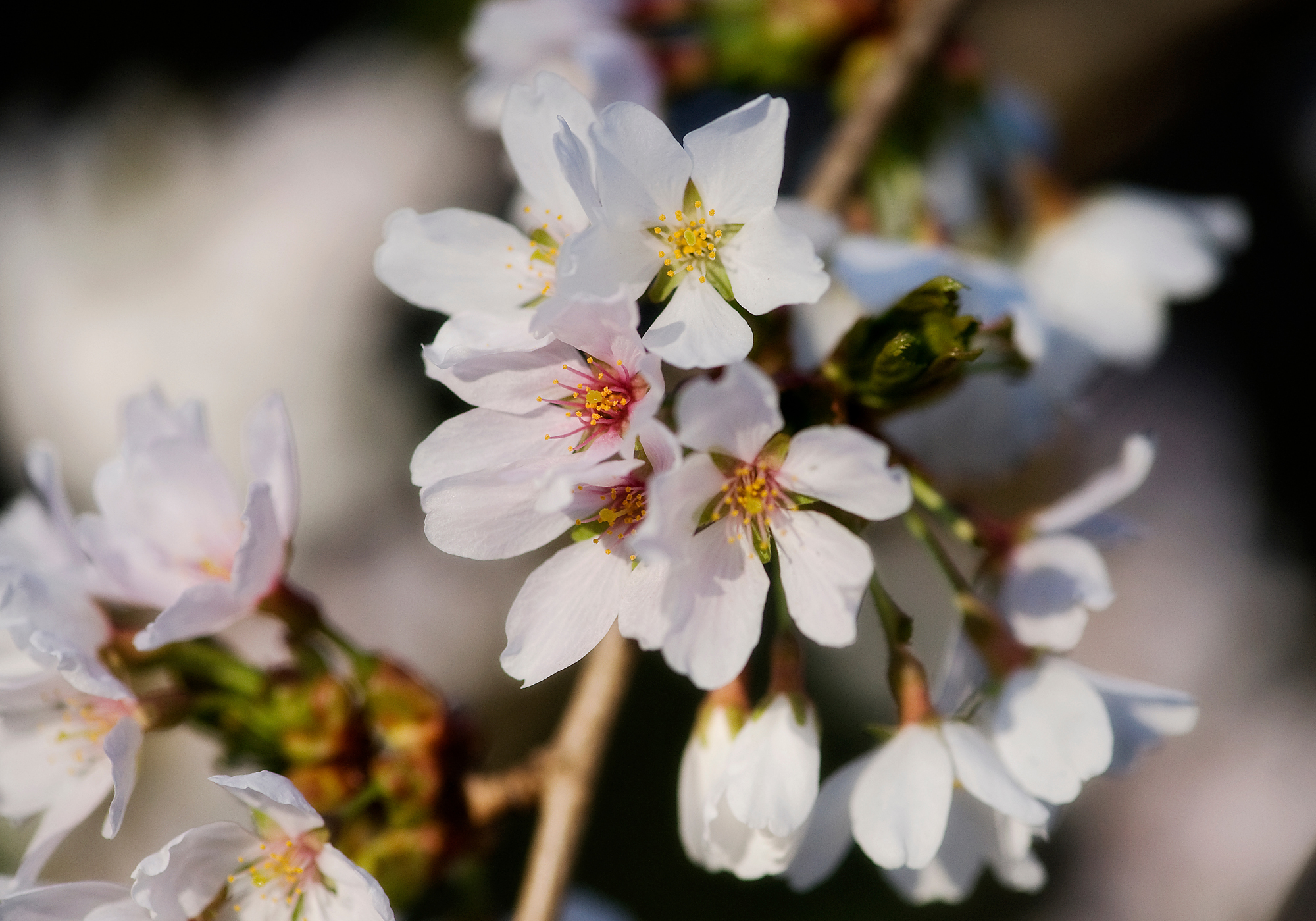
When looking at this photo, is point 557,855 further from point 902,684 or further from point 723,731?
point 902,684

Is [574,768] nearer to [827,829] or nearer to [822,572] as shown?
[827,829]

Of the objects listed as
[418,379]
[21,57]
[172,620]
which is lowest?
[418,379]

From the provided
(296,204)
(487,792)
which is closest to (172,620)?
(487,792)

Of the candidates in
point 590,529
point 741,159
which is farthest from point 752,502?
point 741,159

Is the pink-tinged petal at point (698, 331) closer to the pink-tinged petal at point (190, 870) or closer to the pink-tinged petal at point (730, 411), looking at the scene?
the pink-tinged petal at point (730, 411)

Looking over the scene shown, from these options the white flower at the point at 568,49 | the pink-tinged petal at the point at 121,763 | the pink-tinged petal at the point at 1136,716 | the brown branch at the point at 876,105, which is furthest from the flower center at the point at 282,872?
the brown branch at the point at 876,105

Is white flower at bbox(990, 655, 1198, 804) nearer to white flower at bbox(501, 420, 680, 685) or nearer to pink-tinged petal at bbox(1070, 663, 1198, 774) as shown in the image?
pink-tinged petal at bbox(1070, 663, 1198, 774)

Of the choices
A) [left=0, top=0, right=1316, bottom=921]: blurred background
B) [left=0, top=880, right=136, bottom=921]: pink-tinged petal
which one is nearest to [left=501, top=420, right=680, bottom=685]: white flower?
[left=0, top=880, right=136, bottom=921]: pink-tinged petal
